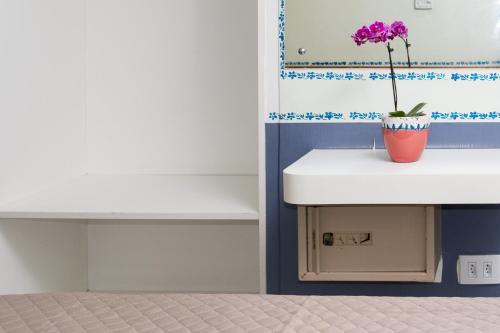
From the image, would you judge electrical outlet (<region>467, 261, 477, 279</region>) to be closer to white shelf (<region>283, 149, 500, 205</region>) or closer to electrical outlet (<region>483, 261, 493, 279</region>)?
electrical outlet (<region>483, 261, 493, 279</region>)

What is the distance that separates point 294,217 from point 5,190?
770 millimetres

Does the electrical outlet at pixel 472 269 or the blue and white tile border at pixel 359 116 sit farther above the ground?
the blue and white tile border at pixel 359 116

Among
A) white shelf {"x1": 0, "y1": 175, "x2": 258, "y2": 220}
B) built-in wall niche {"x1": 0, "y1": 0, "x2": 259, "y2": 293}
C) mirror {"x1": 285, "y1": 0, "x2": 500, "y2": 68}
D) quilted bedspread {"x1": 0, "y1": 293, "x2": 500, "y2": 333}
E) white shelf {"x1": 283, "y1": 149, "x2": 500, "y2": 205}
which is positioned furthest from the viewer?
built-in wall niche {"x1": 0, "y1": 0, "x2": 259, "y2": 293}

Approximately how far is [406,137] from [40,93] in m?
1.05

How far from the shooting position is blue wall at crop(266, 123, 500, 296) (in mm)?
1767

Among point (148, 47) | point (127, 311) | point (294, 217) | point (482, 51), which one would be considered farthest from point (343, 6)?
point (127, 311)

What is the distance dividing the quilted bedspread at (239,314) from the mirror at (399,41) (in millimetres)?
936

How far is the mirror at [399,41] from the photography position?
5.75ft

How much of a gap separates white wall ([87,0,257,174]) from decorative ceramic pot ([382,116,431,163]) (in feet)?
2.47

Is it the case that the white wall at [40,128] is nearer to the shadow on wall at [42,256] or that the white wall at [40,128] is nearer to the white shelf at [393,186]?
the shadow on wall at [42,256]

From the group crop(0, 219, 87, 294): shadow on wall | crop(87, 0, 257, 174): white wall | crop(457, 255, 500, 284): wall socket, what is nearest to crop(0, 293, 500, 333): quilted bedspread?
crop(0, 219, 87, 294): shadow on wall

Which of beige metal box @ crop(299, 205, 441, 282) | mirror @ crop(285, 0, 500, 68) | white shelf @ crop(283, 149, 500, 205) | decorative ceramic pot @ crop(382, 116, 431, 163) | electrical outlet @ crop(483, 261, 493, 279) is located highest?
mirror @ crop(285, 0, 500, 68)

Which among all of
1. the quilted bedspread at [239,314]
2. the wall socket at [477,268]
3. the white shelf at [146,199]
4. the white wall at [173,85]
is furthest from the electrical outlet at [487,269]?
the quilted bedspread at [239,314]

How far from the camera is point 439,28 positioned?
1.76m
